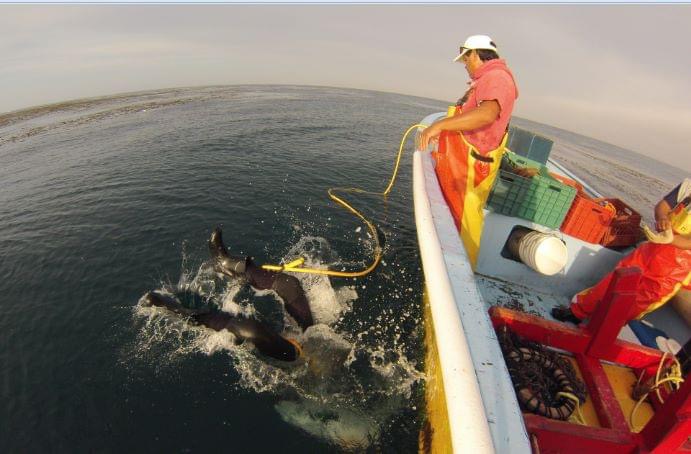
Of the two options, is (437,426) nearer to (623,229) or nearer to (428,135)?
(428,135)

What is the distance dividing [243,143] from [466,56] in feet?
68.8

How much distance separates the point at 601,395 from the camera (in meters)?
3.74

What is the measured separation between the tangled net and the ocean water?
213cm

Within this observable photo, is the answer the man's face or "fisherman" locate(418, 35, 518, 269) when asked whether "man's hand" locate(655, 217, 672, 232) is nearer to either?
"fisherman" locate(418, 35, 518, 269)

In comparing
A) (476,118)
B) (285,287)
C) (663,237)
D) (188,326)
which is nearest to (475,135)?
(476,118)

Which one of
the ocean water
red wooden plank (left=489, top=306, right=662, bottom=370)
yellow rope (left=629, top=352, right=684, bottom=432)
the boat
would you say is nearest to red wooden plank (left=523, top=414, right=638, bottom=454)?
the boat

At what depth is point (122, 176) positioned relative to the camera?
16.0m

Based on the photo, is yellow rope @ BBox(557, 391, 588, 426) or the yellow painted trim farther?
yellow rope @ BBox(557, 391, 588, 426)

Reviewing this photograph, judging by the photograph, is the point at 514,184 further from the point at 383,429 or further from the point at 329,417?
the point at 329,417

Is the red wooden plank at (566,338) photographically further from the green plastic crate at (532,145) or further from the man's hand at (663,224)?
the green plastic crate at (532,145)

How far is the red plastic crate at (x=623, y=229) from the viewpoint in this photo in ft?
20.9

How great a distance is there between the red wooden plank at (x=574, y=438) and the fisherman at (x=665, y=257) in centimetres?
186

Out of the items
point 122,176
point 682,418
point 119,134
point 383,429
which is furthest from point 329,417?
point 119,134

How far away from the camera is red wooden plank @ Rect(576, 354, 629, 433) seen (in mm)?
3424
